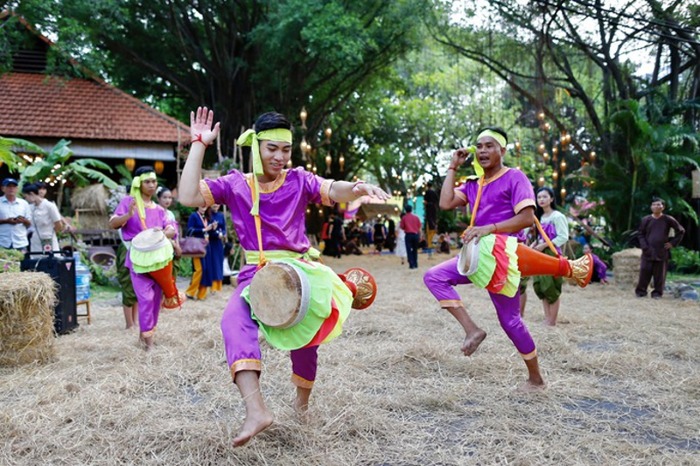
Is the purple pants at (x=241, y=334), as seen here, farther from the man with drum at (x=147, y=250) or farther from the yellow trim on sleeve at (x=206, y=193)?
the man with drum at (x=147, y=250)

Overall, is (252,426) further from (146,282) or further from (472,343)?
(146,282)

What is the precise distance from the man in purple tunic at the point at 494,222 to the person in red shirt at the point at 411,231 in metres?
12.4

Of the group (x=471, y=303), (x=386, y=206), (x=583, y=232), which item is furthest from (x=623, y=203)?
(x=386, y=206)

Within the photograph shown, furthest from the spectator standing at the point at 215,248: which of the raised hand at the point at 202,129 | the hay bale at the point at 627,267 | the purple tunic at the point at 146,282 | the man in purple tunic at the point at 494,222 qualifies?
the hay bale at the point at 627,267

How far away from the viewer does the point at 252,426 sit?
2973 millimetres

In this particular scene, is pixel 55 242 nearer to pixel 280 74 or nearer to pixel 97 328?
pixel 97 328

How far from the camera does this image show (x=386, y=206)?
117ft

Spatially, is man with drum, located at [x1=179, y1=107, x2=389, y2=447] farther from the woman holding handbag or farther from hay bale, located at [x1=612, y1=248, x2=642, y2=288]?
hay bale, located at [x1=612, y1=248, x2=642, y2=288]

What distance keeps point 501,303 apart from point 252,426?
2182mm

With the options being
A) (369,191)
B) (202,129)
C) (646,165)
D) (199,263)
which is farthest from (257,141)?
(646,165)

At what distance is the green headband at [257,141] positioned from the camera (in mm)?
3557

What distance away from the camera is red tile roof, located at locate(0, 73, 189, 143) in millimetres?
15363

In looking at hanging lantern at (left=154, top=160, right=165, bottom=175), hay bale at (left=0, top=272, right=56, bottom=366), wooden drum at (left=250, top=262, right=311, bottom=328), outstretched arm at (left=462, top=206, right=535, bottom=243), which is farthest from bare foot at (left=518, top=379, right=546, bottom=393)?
hanging lantern at (left=154, top=160, right=165, bottom=175)

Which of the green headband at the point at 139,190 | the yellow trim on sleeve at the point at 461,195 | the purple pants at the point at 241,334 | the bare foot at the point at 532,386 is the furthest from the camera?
the green headband at the point at 139,190
